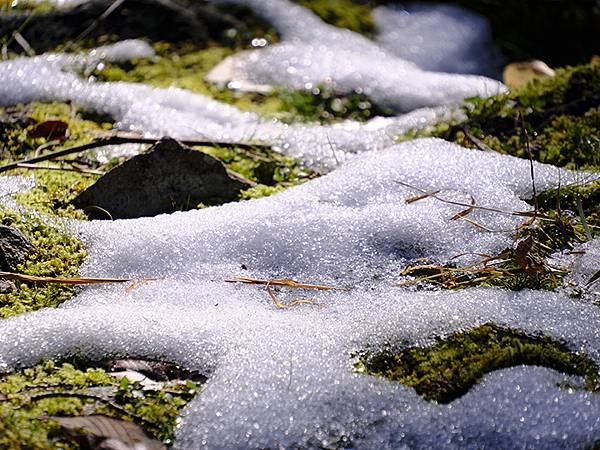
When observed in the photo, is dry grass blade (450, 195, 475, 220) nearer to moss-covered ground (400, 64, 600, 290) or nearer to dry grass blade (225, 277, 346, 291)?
moss-covered ground (400, 64, 600, 290)

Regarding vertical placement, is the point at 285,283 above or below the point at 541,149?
above

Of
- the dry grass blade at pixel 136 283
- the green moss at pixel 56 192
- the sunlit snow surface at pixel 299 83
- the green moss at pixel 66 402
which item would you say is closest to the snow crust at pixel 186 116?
the sunlit snow surface at pixel 299 83

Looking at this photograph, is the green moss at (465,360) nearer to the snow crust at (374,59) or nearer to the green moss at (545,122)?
the green moss at (545,122)

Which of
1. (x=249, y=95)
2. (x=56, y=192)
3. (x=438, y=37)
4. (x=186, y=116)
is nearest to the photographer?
(x=56, y=192)

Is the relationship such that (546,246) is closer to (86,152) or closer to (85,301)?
(85,301)

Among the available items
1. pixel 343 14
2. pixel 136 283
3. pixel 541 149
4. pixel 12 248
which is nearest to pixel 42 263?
pixel 12 248

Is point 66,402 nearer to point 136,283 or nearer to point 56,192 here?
point 136,283
